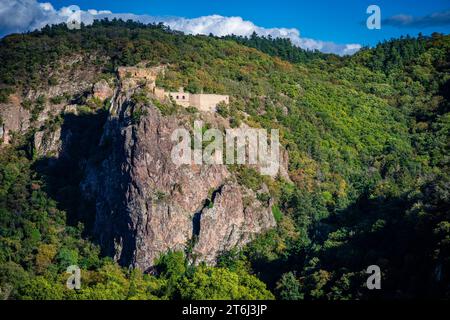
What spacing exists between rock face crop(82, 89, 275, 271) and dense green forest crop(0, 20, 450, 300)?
140 centimetres

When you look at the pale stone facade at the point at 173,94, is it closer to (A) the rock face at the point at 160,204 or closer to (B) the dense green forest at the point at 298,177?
(B) the dense green forest at the point at 298,177

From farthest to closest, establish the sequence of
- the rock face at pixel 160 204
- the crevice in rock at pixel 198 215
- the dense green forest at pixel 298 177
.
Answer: the crevice in rock at pixel 198 215
the rock face at pixel 160 204
the dense green forest at pixel 298 177

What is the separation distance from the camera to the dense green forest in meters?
68.2

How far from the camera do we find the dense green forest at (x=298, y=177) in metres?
68.2

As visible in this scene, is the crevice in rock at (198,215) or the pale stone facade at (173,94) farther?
the pale stone facade at (173,94)

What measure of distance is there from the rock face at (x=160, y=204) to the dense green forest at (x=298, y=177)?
140 centimetres

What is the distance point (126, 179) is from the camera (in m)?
78.4

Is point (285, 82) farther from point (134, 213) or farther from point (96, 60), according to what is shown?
point (134, 213)

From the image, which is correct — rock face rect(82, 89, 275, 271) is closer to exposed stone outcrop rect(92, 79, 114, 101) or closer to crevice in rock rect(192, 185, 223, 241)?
crevice in rock rect(192, 185, 223, 241)

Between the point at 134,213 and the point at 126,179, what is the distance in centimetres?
290

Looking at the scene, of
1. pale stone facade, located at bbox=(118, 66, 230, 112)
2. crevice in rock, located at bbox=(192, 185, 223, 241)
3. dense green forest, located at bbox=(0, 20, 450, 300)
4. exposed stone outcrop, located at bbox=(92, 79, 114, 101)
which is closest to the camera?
dense green forest, located at bbox=(0, 20, 450, 300)

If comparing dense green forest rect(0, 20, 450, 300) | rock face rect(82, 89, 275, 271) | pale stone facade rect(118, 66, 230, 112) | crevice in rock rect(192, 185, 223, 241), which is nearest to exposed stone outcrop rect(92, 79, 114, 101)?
pale stone facade rect(118, 66, 230, 112)

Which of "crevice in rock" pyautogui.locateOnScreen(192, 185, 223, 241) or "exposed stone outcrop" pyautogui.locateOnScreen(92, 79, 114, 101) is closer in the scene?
"crevice in rock" pyautogui.locateOnScreen(192, 185, 223, 241)

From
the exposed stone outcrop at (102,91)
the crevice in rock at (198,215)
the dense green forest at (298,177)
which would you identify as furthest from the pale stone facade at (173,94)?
the crevice in rock at (198,215)
